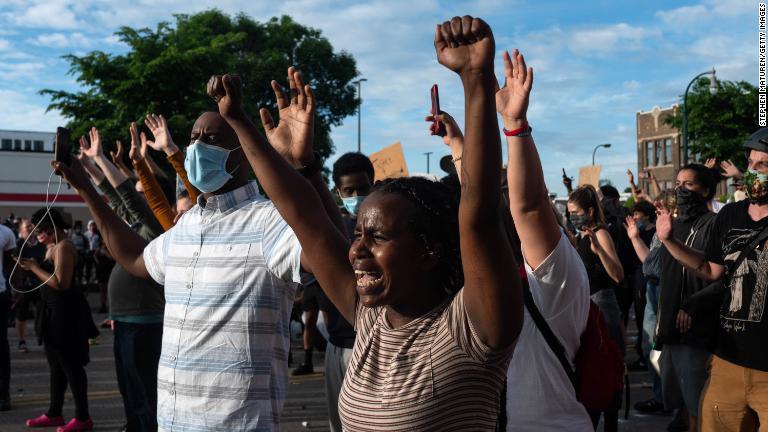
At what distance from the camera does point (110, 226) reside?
3.40 metres

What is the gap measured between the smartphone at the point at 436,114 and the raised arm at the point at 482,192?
968mm

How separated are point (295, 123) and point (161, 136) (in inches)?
57.9

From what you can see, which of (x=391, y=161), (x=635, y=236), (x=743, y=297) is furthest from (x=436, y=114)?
(x=391, y=161)

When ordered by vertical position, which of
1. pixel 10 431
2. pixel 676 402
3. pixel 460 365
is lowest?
pixel 10 431

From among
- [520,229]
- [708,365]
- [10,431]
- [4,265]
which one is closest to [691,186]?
[708,365]

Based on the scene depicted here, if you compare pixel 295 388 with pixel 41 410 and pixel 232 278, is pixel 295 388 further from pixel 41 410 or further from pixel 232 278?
pixel 232 278

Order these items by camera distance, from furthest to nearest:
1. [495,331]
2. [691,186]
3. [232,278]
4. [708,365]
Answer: [691,186]
[708,365]
[232,278]
[495,331]

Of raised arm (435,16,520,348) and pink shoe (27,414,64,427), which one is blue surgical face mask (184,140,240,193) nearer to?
raised arm (435,16,520,348)

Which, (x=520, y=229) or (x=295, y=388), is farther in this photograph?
(x=295, y=388)

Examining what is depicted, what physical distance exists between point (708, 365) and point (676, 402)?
1.27m

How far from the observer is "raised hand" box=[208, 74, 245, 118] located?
250 cm

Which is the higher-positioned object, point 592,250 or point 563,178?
point 563,178

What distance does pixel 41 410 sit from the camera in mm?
7355

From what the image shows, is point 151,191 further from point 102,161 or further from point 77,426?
point 77,426
